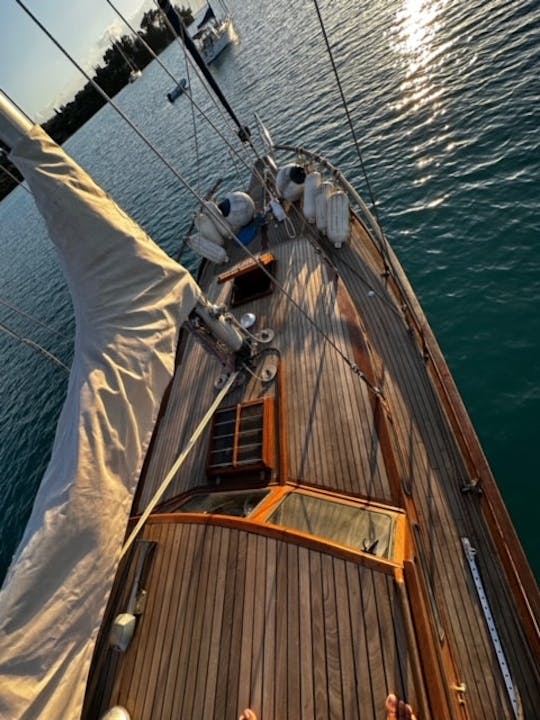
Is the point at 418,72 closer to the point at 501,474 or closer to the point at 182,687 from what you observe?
the point at 501,474

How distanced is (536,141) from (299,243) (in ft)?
32.0

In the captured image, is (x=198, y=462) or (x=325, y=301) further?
(x=325, y=301)

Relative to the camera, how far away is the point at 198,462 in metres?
8.24

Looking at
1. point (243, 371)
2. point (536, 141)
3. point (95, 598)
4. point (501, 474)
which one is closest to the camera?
point (95, 598)

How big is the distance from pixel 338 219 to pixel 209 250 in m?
4.84

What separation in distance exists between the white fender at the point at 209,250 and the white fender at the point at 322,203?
12.1 ft

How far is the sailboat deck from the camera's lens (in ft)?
14.0

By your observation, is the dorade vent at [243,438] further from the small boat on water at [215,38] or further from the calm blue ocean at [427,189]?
the small boat on water at [215,38]

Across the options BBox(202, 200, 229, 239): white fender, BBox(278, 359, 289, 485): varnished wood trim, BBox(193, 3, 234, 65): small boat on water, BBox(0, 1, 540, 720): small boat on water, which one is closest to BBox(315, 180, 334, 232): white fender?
BBox(202, 200, 229, 239): white fender

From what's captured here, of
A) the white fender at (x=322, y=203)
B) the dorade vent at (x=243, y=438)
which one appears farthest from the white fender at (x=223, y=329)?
the white fender at (x=322, y=203)

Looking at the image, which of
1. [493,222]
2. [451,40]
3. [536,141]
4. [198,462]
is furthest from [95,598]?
[451,40]

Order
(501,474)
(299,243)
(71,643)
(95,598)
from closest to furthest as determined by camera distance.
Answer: (71,643)
(95,598)
(501,474)
(299,243)

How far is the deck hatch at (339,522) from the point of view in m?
5.28

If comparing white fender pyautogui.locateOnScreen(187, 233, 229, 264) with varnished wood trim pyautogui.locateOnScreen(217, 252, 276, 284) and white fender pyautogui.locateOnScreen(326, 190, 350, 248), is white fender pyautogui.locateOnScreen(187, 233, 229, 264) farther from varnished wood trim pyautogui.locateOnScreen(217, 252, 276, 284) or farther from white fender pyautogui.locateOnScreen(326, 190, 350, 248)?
white fender pyautogui.locateOnScreen(326, 190, 350, 248)
